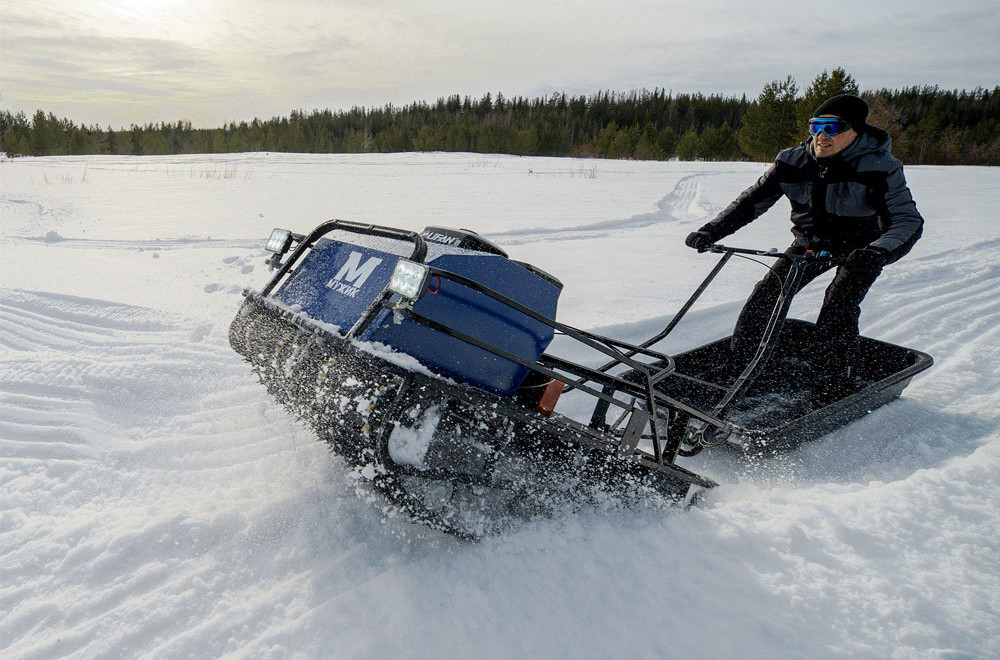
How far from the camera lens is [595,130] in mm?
84000

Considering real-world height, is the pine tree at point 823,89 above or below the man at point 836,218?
above

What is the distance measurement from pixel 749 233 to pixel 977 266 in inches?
142

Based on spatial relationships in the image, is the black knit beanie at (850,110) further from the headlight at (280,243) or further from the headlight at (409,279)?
the headlight at (280,243)

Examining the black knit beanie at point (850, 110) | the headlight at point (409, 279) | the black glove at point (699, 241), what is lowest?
the headlight at point (409, 279)

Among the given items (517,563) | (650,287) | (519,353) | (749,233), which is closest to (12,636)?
(517,563)

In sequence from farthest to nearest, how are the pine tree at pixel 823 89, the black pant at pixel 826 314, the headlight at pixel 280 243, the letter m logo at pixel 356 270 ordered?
the pine tree at pixel 823 89
the black pant at pixel 826 314
the headlight at pixel 280 243
the letter m logo at pixel 356 270

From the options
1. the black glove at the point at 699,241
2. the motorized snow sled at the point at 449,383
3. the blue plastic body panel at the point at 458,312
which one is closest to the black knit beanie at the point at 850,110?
the black glove at the point at 699,241

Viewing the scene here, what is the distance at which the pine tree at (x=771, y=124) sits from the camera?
40.3 metres

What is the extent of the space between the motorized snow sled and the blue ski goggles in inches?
65.0

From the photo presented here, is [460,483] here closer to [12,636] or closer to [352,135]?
[12,636]

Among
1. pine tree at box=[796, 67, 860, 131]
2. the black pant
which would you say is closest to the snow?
the black pant

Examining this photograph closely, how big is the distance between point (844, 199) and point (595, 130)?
281 feet

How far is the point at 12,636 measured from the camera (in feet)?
6.41

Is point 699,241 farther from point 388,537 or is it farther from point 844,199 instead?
point 388,537
